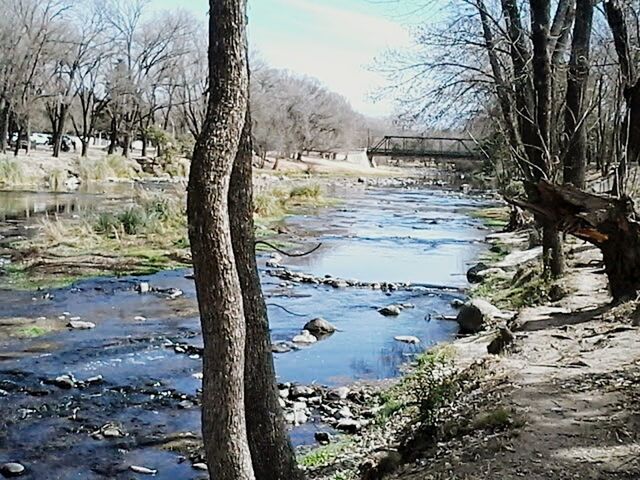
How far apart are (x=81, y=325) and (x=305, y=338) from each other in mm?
3292

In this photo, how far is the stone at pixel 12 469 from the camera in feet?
20.7

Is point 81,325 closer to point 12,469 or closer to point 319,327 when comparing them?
point 319,327

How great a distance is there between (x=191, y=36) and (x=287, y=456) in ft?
171

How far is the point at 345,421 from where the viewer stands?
297 inches

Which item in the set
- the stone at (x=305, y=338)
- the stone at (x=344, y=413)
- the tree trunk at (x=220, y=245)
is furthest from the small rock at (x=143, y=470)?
the stone at (x=305, y=338)

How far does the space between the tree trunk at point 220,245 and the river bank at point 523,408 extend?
1.34 metres

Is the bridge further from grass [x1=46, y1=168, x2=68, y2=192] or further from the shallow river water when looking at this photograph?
the shallow river water

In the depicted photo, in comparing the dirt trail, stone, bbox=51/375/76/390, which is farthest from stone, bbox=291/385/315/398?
stone, bbox=51/375/76/390

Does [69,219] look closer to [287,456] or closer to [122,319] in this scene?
[122,319]

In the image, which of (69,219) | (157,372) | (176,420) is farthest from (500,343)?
(69,219)

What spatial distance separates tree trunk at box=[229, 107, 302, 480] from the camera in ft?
16.2

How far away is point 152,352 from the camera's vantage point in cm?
1022

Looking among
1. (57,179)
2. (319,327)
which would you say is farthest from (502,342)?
(57,179)

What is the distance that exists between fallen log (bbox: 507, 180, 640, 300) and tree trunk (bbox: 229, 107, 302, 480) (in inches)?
174
